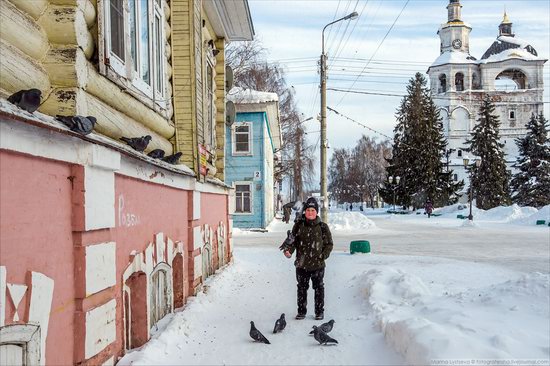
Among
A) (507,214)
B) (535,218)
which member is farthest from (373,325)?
(507,214)

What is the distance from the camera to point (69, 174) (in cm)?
321

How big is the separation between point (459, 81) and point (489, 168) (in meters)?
35.6

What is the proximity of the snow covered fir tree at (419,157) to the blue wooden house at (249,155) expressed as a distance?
2943cm

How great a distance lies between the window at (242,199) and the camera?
80.6 ft

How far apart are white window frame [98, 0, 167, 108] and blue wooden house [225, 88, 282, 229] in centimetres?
1683

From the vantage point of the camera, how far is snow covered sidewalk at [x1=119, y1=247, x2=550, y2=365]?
3.99 metres

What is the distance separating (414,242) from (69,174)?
16.5 m

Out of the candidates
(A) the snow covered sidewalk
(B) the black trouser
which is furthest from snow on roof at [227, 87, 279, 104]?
(B) the black trouser

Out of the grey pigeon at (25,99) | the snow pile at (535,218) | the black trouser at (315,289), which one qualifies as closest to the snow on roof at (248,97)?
the snow pile at (535,218)

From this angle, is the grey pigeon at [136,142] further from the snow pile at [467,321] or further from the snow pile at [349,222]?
the snow pile at [349,222]

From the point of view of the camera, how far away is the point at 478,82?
8012cm

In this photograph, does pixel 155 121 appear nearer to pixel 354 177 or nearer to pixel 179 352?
pixel 179 352

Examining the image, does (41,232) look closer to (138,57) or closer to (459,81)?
(138,57)

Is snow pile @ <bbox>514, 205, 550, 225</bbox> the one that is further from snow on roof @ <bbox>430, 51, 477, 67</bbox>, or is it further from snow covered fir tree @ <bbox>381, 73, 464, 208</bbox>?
snow on roof @ <bbox>430, 51, 477, 67</bbox>
